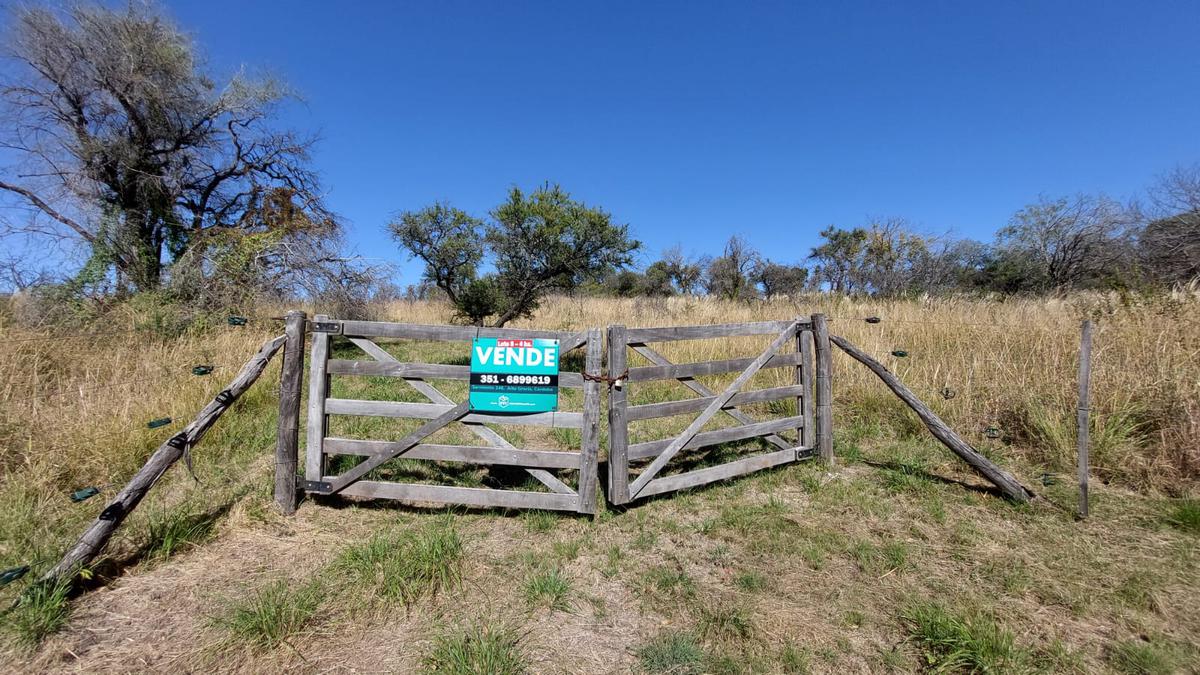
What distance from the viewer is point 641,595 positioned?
2789 mm

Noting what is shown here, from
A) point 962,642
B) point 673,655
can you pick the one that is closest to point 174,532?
point 673,655

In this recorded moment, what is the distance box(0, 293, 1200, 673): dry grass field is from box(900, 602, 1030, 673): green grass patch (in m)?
0.01

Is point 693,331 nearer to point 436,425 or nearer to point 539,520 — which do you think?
point 539,520

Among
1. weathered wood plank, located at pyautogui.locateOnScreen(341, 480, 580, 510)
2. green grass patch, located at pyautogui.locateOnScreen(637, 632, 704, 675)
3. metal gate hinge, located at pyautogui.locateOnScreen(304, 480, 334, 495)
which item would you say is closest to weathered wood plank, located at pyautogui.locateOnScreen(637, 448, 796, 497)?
weathered wood plank, located at pyautogui.locateOnScreen(341, 480, 580, 510)

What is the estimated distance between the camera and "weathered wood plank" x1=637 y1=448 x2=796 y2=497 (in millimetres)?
3840

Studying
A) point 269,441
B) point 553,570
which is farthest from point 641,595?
point 269,441

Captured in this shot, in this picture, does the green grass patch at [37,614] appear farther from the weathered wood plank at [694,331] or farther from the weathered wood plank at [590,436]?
the weathered wood plank at [694,331]

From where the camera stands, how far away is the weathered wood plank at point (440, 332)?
3467mm

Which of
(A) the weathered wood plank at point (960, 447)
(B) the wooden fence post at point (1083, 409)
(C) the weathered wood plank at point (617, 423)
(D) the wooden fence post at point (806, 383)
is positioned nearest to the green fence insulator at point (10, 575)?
(C) the weathered wood plank at point (617, 423)

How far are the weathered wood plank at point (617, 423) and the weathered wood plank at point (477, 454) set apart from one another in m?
0.33

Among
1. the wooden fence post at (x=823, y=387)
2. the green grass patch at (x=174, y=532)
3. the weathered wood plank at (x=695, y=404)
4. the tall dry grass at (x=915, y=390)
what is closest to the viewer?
the green grass patch at (x=174, y=532)

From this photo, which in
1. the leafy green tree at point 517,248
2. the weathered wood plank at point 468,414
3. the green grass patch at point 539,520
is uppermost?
the leafy green tree at point 517,248

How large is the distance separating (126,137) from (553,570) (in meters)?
15.3

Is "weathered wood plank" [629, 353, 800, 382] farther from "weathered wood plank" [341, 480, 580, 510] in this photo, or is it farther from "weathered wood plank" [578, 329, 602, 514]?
"weathered wood plank" [341, 480, 580, 510]
